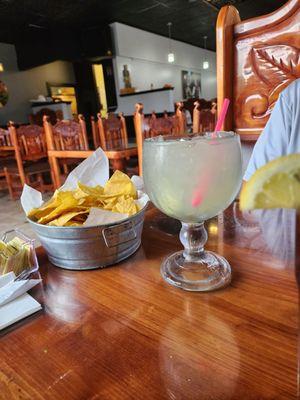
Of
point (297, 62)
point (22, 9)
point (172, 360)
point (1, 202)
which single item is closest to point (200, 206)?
point (172, 360)

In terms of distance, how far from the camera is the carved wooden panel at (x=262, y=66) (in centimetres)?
110

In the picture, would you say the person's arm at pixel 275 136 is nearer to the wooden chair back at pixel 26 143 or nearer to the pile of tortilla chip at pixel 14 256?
the pile of tortilla chip at pixel 14 256

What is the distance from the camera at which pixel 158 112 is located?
7367 mm

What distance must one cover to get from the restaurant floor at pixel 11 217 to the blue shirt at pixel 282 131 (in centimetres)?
219

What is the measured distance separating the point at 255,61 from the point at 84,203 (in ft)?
3.25

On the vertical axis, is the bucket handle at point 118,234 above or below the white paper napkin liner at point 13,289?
above

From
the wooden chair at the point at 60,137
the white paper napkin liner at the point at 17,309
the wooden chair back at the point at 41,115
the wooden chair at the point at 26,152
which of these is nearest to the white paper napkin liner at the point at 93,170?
the white paper napkin liner at the point at 17,309

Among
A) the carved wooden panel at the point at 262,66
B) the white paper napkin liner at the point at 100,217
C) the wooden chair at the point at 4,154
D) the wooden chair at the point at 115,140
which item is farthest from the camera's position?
the wooden chair at the point at 4,154

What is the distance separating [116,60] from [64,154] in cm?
588

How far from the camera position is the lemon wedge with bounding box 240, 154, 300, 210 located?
22 centimetres

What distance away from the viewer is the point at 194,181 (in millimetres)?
461

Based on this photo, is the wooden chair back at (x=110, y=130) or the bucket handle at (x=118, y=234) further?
the wooden chair back at (x=110, y=130)

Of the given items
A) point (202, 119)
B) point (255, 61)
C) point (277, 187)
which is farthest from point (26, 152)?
point (277, 187)

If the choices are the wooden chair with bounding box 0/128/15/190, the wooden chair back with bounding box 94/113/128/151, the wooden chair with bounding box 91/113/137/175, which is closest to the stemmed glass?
the wooden chair with bounding box 91/113/137/175
